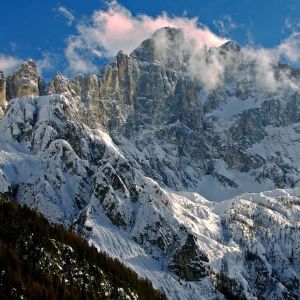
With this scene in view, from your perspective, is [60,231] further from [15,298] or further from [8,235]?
[15,298]

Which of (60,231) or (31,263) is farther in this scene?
(60,231)

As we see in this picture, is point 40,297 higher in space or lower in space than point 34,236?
lower

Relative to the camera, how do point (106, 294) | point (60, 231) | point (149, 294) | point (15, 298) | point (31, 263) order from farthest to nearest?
point (149, 294) → point (60, 231) → point (106, 294) → point (31, 263) → point (15, 298)

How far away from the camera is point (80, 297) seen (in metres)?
155

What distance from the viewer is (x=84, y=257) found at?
17188 cm

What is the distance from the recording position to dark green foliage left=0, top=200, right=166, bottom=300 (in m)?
143

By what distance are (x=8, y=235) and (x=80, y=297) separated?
64.1ft

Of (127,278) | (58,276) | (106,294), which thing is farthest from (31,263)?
(127,278)

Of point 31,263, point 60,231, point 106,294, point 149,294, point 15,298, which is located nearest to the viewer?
point 15,298

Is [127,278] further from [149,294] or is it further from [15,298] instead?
[15,298]

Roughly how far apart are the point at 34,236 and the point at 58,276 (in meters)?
11.6

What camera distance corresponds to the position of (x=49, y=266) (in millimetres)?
154500

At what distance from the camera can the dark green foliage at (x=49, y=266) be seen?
143 metres

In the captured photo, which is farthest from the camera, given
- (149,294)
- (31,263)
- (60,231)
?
(149,294)
